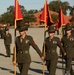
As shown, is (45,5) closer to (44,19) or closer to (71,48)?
(44,19)

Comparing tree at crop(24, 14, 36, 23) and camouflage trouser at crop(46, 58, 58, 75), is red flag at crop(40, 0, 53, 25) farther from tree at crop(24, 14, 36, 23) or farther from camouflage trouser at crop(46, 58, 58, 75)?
tree at crop(24, 14, 36, 23)

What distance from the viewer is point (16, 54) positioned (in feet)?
27.4

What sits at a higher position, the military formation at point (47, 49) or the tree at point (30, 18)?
the tree at point (30, 18)

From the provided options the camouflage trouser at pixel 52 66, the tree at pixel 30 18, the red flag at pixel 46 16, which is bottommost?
the camouflage trouser at pixel 52 66

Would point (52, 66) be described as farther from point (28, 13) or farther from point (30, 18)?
point (28, 13)

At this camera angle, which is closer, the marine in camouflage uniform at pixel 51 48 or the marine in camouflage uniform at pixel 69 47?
the marine in camouflage uniform at pixel 51 48

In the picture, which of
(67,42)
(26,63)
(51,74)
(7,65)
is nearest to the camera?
(26,63)

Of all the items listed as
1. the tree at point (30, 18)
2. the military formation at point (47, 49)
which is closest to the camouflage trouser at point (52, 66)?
the military formation at point (47, 49)

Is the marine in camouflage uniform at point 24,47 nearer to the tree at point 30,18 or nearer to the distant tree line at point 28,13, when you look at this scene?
the distant tree line at point 28,13

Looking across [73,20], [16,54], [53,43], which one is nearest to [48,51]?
[53,43]

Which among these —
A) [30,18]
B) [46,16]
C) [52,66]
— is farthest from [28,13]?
→ [52,66]

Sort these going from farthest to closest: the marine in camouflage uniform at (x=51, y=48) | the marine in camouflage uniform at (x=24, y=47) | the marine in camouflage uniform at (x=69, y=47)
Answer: the marine in camouflage uniform at (x=69, y=47), the marine in camouflage uniform at (x=51, y=48), the marine in camouflage uniform at (x=24, y=47)

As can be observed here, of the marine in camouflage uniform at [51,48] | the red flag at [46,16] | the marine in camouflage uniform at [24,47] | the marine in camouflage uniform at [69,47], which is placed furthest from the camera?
the red flag at [46,16]

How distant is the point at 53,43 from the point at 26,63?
4.30ft
